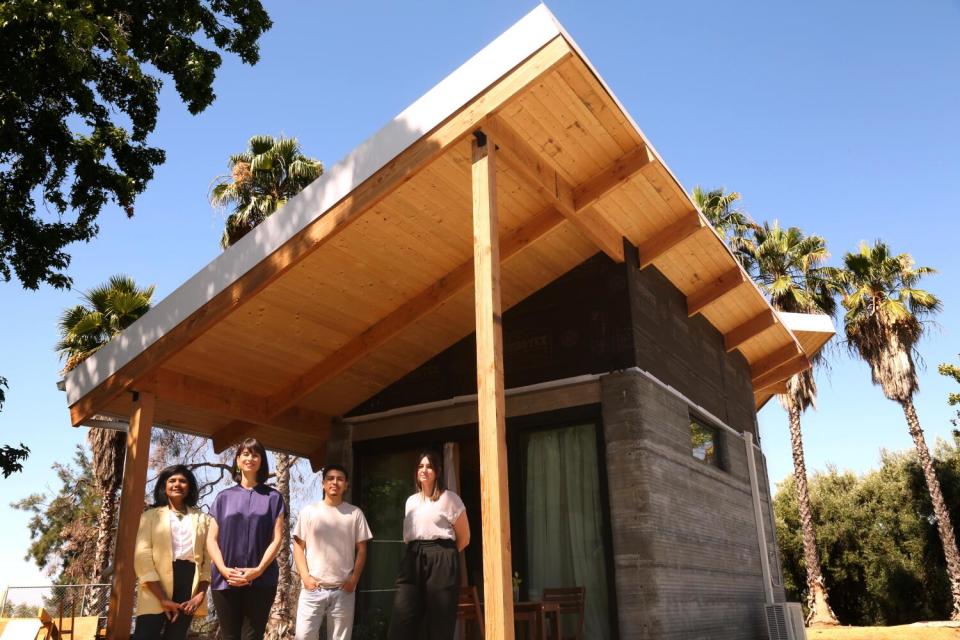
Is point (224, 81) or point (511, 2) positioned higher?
point (224, 81)

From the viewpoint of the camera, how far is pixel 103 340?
41.1 ft

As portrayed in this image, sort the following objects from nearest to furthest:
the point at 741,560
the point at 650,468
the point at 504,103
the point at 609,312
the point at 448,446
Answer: the point at 504,103 < the point at 650,468 < the point at 609,312 < the point at 448,446 < the point at 741,560

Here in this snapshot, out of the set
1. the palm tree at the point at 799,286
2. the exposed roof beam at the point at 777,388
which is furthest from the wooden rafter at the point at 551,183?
the palm tree at the point at 799,286

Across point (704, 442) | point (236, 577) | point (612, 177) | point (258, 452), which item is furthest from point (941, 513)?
point (236, 577)

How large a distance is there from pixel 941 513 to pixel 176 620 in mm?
18503

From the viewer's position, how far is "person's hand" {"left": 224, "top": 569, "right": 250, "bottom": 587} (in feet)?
12.8

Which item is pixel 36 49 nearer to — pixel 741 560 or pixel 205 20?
pixel 205 20

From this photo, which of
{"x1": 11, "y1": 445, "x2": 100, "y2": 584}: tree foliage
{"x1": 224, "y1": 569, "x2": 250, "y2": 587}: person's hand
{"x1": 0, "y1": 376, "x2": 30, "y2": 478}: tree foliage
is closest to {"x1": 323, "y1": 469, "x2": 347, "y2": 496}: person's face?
{"x1": 224, "y1": 569, "x2": 250, "y2": 587}: person's hand

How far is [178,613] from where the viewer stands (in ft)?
13.1

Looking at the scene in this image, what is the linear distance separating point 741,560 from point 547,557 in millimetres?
2652

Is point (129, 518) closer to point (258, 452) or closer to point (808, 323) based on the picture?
point (258, 452)

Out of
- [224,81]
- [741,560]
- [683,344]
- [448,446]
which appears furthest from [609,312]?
[224,81]

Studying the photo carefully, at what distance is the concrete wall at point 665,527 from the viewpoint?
5906 millimetres

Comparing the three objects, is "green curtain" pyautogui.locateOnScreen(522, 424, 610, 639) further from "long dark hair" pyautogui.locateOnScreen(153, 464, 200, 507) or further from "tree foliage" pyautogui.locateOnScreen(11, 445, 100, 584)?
"tree foliage" pyautogui.locateOnScreen(11, 445, 100, 584)
